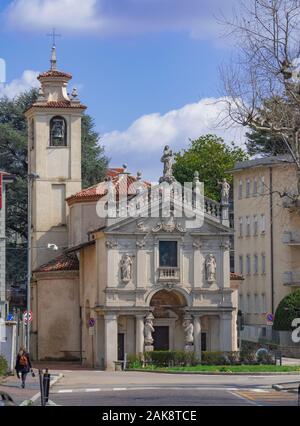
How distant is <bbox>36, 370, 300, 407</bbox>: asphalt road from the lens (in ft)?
134

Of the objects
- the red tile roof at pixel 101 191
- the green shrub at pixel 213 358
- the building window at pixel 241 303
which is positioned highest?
the red tile roof at pixel 101 191

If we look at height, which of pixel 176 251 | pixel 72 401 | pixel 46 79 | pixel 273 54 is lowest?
A: pixel 72 401

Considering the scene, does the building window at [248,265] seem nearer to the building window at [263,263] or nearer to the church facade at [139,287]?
the building window at [263,263]

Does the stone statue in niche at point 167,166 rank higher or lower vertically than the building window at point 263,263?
higher

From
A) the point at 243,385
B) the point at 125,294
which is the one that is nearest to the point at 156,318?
the point at 125,294

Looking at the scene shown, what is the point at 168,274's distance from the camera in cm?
7669

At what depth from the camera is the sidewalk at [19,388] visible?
43.8m

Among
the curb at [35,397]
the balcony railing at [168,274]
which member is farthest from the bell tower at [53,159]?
the curb at [35,397]

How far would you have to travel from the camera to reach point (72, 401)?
137ft

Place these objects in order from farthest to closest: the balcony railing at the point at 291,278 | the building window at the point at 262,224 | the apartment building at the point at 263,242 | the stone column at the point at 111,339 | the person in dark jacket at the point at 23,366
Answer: the building window at the point at 262,224 → the apartment building at the point at 263,242 → the balcony railing at the point at 291,278 → the stone column at the point at 111,339 → the person in dark jacket at the point at 23,366

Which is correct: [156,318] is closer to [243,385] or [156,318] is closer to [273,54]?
[243,385]

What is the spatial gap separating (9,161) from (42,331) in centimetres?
2303

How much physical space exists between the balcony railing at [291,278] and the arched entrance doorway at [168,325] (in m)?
18.5

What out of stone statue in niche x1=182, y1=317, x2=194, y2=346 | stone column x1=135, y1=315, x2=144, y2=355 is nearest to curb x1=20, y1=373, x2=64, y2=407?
stone column x1=135, y1=315, x2=144, y2=355
